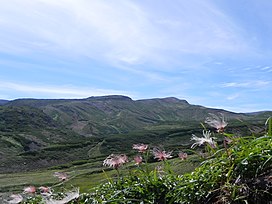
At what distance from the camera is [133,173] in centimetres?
421

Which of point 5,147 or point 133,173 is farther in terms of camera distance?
point 5,147

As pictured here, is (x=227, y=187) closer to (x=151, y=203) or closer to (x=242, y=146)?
(x=242, y=146)

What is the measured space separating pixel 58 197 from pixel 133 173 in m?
0.84

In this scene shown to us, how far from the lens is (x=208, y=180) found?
12.0 feet

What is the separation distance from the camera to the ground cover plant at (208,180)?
11.4ft

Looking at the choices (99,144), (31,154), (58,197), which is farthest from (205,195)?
(99,144)

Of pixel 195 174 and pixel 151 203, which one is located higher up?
pixel 195 174

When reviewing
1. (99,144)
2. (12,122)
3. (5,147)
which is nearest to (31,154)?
(5,147)

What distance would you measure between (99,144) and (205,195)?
138605 millimetres

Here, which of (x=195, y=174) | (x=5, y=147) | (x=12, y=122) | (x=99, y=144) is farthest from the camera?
(x=12, y=122)

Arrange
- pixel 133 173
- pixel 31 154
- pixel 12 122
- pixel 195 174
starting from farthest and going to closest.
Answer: pixel 12 122
pixel 31 154
pixel 133 173
pixel 195 174

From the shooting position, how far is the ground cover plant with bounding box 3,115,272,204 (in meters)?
3.47

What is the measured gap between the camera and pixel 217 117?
3867 mm

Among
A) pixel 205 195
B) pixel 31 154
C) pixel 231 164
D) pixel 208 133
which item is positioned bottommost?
pixel 31 154
